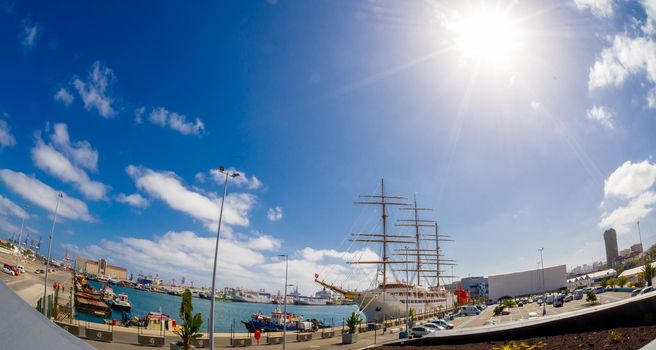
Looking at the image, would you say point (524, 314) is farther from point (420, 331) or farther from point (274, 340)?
point (274, 340)

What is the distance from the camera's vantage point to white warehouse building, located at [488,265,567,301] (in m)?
121

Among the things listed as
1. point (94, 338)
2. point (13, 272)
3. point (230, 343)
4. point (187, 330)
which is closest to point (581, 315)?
point (13, 272)

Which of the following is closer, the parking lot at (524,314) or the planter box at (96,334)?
the planter box at (96,334)

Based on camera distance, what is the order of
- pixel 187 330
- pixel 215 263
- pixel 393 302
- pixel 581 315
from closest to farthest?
pixel 581 315, pixel 215 263, pixel 187 330, pixel 393 302

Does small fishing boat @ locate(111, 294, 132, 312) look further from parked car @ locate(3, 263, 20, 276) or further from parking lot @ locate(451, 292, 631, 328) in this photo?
parked car @ locate(3, 263, 20, 276)

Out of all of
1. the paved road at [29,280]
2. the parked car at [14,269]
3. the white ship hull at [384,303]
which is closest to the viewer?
the paved road at [29,280]

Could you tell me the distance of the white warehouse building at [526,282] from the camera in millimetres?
120812

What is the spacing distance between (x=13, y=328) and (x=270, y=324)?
57.9 m

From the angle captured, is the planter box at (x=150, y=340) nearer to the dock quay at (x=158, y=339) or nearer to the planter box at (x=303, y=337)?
the dock quay at (x=158, y=339)

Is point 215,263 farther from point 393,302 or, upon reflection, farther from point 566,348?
point 393,302

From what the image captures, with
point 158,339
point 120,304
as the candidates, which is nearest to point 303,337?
point 158,339

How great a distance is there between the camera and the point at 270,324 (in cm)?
5341

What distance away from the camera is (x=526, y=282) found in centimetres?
12938

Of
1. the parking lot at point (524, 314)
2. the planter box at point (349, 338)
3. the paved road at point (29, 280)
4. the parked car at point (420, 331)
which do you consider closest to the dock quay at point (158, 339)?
the planter box at point (349, 338)
